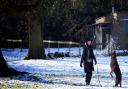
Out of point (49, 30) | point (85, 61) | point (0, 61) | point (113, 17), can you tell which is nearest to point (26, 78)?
point (0, 61)

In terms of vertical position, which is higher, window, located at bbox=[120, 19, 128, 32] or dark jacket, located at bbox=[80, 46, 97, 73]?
dark jacket, located at bbox=[80, 46, 97, 73]

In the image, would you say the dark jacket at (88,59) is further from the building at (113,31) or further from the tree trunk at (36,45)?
the building at (113,31)

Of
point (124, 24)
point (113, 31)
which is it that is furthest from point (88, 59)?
point (113, 31)

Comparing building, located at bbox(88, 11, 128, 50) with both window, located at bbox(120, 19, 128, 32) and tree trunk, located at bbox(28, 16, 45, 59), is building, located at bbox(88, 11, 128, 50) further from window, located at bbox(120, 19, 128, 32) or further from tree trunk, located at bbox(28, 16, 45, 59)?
tree trunk, located at bbox(28, 16, 45, 59)

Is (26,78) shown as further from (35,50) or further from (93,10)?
(93,10)

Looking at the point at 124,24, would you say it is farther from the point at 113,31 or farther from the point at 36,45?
the point at 36,45

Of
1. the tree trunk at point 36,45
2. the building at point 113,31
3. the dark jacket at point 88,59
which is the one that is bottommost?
the building at point 113,31

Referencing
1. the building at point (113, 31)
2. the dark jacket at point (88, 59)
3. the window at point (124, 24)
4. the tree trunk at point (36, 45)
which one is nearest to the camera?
the dark jacket at point (88, 59)

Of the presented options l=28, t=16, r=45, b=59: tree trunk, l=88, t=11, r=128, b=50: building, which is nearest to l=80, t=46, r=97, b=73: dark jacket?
l=28, t=16, r=45, b=59: tree trunk

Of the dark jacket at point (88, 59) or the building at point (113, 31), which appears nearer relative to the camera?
the dark jacket at point (88, 59)

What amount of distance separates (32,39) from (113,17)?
16.3 m

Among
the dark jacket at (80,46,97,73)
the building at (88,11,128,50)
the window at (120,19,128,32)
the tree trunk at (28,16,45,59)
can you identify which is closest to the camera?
the dark jacket at (80,46,97,73)

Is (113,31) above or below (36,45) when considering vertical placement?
below

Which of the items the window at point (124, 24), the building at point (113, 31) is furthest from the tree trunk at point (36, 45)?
the window at point (124, 24)
